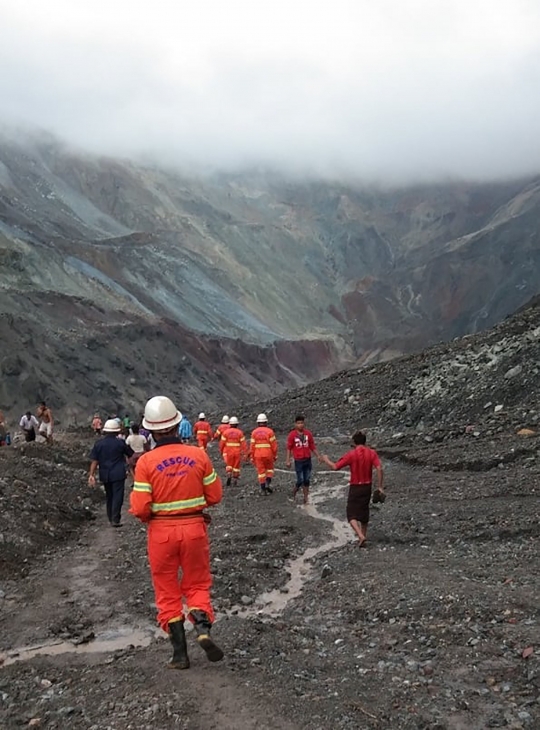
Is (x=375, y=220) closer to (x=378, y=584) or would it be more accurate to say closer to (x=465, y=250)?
(x=465, y=250)

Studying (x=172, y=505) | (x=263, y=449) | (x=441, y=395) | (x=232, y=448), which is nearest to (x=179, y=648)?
(x=172, y=505)

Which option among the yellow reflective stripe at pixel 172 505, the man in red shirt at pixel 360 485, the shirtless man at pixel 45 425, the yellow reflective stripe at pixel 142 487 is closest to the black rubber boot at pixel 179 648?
the yellow reflective stripe at pixel 172 505

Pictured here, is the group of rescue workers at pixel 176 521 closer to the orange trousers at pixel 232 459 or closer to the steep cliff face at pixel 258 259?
the orange trousers at pixel 232 459

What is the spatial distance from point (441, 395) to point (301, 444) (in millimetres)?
14147

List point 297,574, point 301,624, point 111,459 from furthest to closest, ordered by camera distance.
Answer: point 111,459 → point 297,574 → point 301,624

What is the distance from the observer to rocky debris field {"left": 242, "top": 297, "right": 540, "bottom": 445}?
24141mm

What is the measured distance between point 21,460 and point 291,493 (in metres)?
5.98

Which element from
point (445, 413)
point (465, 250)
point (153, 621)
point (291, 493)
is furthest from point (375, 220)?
point (153, 621)

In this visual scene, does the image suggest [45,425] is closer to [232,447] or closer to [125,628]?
[232,447]

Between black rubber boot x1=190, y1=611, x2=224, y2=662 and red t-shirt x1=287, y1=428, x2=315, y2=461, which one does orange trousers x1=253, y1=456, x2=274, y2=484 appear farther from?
black rubber boot x1=190, y1=611, x2=224, y2=662

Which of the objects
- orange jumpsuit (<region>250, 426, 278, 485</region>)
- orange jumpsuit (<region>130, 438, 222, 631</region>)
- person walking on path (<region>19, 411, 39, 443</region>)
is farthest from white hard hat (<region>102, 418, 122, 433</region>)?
person walking on path (<region>19, 411, 39, 443</region>)

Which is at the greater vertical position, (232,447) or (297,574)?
(232,447)

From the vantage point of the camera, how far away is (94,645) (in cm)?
723

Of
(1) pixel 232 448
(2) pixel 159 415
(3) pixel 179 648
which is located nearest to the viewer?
(3) pixel 179 648
